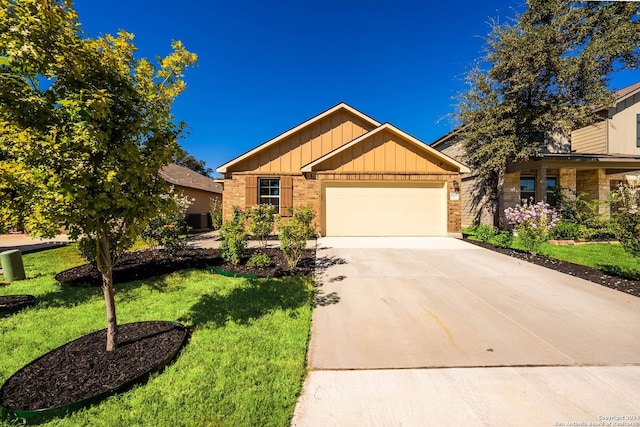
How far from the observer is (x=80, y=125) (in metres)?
2.20

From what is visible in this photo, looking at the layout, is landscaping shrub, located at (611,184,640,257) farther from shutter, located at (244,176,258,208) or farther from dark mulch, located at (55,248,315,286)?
shutter, located at (244,176,258,208)

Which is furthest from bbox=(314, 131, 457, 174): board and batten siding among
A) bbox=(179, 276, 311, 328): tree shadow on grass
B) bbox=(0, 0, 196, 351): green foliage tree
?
bbox=(0, 0, 196, 351): green foliage tree

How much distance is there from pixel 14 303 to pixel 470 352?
6825 millimetres

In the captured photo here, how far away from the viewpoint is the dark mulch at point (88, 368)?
2223mm

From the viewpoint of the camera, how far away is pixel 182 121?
3.04 metres

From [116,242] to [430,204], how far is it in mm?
10830

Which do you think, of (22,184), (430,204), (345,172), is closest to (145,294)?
(22,184)

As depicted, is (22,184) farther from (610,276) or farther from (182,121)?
(610,276)

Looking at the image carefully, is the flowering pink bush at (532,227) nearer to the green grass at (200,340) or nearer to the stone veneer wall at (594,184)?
the green grass at (200,340)

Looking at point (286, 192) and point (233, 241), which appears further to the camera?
point (286, 192)

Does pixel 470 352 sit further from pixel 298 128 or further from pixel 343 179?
pixel 298 128

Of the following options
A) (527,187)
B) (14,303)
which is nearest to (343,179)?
(14,303)

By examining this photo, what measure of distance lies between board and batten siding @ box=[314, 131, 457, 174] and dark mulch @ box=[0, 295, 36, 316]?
8661 millimetres

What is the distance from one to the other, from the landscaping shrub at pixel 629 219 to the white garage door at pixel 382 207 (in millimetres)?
5687
